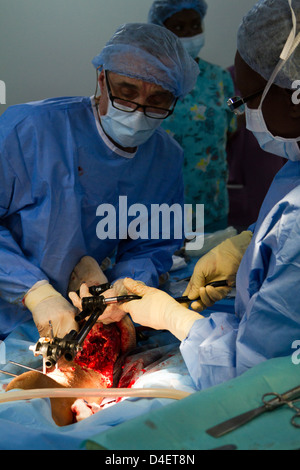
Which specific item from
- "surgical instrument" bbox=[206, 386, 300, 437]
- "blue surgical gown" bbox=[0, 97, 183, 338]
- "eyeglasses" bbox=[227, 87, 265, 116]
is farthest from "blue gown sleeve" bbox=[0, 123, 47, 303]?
"surgical instrument" bbox=[206, 386, 300, 437]

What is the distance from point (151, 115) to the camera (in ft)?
7.32

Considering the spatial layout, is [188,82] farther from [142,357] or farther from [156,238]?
[142,357]

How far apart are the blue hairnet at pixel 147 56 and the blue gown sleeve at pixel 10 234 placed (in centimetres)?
55

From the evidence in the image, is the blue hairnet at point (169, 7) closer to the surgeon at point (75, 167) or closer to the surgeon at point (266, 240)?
the surgeon at point (75, 167)

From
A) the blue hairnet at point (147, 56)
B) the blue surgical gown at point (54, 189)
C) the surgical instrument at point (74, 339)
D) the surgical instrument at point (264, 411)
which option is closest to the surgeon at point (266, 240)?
the surgical instrument at point (264, 411)

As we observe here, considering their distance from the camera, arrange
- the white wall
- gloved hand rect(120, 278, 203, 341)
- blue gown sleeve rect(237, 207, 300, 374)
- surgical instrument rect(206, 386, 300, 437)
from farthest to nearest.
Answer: the white wall
gloved hand rect(120, 278, 203, 341)
blue gown sleeve rect(237, 207, 300, 374)
surgical instrument rect(206, 386, 300, 437)

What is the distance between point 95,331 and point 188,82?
122 cm

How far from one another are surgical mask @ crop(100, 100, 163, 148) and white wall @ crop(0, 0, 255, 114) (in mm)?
1667

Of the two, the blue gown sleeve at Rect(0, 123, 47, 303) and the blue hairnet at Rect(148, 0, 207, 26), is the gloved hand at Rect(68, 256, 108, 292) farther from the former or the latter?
the blue hairnet at Rect(148, 0, 207, 26)

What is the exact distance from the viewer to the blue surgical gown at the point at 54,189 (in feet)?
7.13

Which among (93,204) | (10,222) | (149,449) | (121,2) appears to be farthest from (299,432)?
(121,2)

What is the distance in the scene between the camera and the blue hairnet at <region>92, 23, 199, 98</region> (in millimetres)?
2135

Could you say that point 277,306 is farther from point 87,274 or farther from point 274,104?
point 87,274

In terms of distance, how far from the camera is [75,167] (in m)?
2.25
